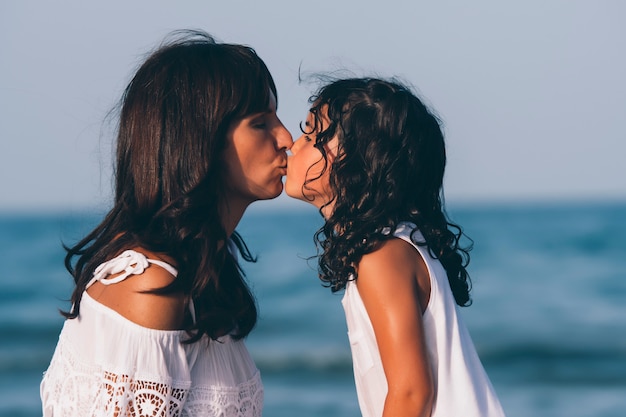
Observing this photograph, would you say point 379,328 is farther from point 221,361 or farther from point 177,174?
point 177,174

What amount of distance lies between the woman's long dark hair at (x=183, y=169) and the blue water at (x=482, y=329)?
831 millimetres

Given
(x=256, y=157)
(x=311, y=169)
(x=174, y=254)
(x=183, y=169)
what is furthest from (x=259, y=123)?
(x=174, y=254)

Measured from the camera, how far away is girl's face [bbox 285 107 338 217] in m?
3.44

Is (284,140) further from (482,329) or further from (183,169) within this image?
(482,329)

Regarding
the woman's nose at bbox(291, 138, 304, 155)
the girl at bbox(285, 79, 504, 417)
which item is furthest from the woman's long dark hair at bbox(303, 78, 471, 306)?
the woman's nose at bbox(291, 138, 304, 155)

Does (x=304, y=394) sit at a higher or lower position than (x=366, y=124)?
lower

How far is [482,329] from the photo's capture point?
14367 millimetres

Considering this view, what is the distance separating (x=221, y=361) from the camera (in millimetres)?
3303

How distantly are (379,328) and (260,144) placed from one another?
817mm

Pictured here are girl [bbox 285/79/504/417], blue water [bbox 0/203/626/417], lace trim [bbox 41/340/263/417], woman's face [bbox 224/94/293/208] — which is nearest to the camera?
lace trim [bbox 41/340/263/417]

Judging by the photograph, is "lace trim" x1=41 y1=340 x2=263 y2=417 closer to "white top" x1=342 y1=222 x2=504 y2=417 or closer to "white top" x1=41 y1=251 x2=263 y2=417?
"white top" x1=41 y1=251 x2=263 y2=417

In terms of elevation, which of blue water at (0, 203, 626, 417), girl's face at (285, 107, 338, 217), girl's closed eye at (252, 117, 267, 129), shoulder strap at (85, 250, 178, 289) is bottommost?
blue water at (0, 203, 626, 417)

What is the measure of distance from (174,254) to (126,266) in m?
0.16

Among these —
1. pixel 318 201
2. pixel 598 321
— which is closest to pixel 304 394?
pixel 598 321
